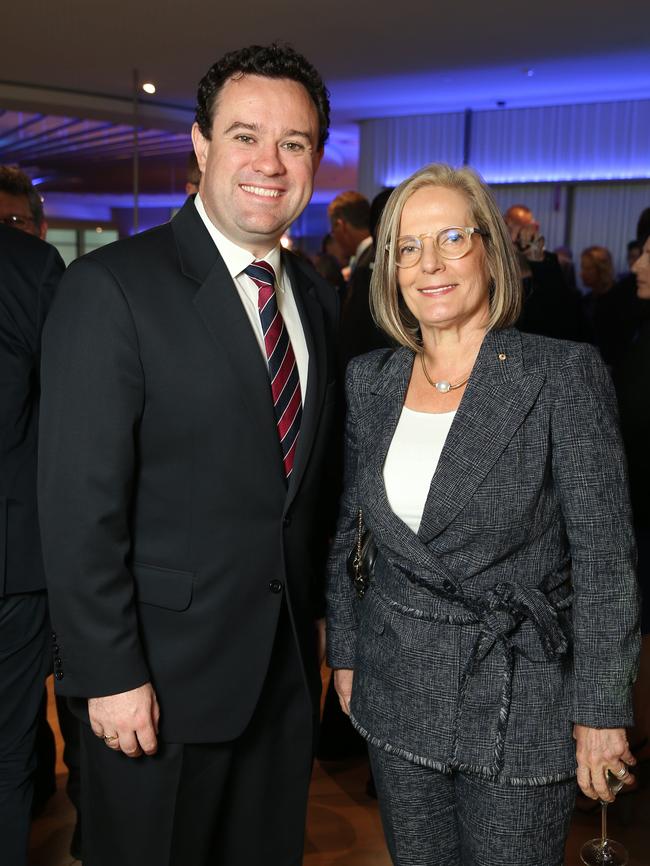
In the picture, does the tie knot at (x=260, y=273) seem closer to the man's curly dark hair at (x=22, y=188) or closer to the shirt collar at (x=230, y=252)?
the shirt collar at (x=230, y=252)

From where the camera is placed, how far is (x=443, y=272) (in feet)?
5.58

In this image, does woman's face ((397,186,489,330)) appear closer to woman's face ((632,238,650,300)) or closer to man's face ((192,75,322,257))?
man's face ((192,75,322,257))

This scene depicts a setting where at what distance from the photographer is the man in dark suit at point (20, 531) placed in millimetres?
1991

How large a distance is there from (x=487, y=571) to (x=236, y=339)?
2.04 feet

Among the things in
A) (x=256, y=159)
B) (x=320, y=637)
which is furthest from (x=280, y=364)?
(x=320, y=637)

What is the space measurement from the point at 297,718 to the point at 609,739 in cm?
65

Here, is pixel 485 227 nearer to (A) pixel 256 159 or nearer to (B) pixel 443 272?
(B) pixel 443 272

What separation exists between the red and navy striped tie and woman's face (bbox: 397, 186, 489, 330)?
0.26 meters

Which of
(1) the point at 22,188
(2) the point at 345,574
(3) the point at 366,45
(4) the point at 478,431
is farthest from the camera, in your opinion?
(3) the point at 366,45

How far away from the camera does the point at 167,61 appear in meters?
8.42

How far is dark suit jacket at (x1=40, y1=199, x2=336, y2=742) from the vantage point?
152cm

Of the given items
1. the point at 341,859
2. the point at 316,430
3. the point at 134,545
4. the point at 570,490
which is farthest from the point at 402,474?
the point at 341,859

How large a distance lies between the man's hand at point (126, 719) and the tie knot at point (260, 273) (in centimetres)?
79

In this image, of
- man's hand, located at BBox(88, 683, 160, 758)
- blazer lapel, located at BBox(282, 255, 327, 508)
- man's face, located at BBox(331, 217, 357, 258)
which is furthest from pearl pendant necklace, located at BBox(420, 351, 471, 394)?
man's face, located at BBox(331, 217, 357, 258)
